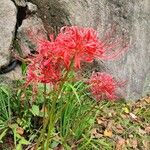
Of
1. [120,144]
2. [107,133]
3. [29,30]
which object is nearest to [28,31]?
[29,30]

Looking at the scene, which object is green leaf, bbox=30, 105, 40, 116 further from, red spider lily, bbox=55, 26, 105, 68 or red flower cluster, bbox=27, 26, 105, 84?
red spider lily, bbox=55, 26, 105, 68

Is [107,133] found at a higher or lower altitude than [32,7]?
lower

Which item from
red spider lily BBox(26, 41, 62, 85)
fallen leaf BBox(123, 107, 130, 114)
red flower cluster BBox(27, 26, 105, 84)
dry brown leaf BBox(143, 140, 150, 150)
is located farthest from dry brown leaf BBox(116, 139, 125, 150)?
red flower cluster BBox(27, 26, 105, 84)

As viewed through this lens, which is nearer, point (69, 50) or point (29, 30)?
point (69, 50)

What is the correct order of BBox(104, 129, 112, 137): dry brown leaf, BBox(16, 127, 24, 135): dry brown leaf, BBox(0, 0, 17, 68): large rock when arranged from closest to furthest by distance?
BBox(16, 127, 24, 135): dry brown leaf < BBox(0, 0, 17, 68): large rock < BBox(104, 129, 112, 137): dry brown leaf

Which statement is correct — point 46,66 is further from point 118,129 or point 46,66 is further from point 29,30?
point 118,129

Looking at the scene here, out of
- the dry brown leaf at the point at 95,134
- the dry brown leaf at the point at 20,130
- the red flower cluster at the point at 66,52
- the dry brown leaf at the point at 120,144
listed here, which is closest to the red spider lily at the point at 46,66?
the red flower cluster at the point at 66,52

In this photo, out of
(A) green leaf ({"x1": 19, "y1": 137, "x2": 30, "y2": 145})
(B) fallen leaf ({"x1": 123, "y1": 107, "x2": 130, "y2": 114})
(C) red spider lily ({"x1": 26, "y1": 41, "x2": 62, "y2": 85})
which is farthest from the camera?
(B) fallen leaf ({"x1": 123, "y1": 107, "x2": 130, "y2": 114})
